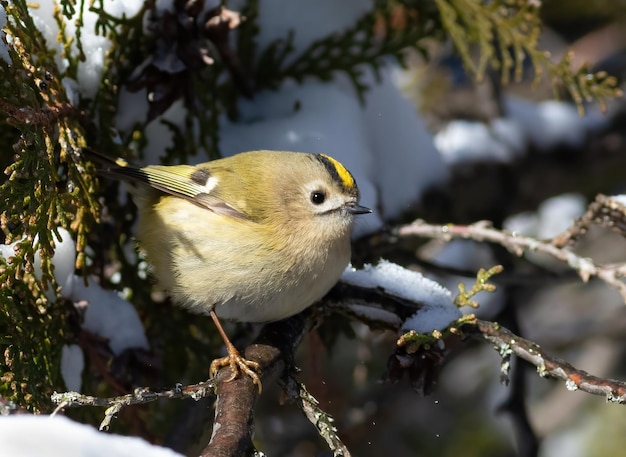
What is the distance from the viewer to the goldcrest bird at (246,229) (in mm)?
1884

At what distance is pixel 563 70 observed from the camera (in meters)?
2.22

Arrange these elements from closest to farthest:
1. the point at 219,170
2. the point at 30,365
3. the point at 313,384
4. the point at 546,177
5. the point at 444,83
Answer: the point at 30,365, the point at 219,170, the point at 313,384, the point at 546,177, the point at 444,83

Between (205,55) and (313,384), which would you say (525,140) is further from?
(205,55)

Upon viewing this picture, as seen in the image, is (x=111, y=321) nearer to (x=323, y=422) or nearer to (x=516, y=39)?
(x=323, y=422)

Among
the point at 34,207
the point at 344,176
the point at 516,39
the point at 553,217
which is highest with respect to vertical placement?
the point at 34,207

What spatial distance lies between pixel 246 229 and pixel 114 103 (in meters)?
0.46

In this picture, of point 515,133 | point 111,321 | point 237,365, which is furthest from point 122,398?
point 515,133

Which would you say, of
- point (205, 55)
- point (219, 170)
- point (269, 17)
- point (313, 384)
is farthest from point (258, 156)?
point (313, 384)

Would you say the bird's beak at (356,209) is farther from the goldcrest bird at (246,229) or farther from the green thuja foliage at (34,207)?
the green thuja foliage at (34,207)

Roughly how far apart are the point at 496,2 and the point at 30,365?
Result: 163 cm

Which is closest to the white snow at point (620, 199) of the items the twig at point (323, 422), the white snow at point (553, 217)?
the twig at point (323, 422)

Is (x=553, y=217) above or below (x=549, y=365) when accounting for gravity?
below

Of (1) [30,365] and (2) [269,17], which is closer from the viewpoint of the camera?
(1) [30,365]

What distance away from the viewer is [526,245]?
2.07 meters
